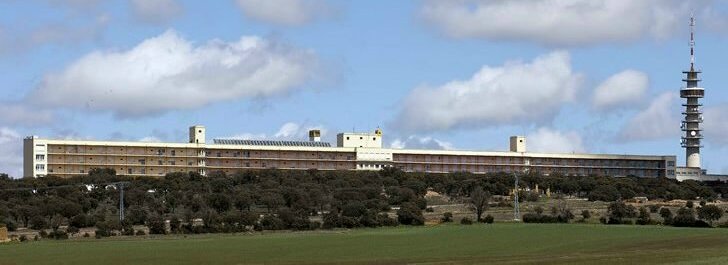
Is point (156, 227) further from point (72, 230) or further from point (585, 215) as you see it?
point (585, 215)

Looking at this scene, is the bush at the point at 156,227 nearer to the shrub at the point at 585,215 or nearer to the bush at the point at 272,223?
the bush at the point at 272,223

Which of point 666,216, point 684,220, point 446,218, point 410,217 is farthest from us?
→ point 446,218

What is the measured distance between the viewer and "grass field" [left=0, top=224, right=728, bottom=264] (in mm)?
88938

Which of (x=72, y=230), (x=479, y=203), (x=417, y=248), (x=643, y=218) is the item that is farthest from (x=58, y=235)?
(x=643, y=218)

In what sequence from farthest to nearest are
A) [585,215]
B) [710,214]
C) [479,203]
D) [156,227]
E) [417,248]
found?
[479,203], [585,215], [710,214], [156,227], [417,248]

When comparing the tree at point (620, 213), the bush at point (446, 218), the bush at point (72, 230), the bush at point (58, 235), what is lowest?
Result: the bush at point (58, 235)

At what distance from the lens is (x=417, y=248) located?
10800 cm

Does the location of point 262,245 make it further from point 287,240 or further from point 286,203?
point 286,203

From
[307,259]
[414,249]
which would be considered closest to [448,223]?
[414,249]

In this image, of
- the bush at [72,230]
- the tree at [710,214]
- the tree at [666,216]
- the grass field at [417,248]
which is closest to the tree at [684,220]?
the tree at [666,216]

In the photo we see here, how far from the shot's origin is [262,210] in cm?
18962

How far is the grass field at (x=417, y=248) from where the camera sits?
88938 mm

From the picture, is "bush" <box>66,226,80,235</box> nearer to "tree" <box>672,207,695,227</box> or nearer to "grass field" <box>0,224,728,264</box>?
"grass field" <box>0,224,728,264</box>

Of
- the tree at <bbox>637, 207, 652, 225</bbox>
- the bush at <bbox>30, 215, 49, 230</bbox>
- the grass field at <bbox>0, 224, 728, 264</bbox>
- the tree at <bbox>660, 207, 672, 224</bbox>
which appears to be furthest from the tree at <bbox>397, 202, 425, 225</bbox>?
the bush at <bbox>30, 215, 49, 230</bbox>
